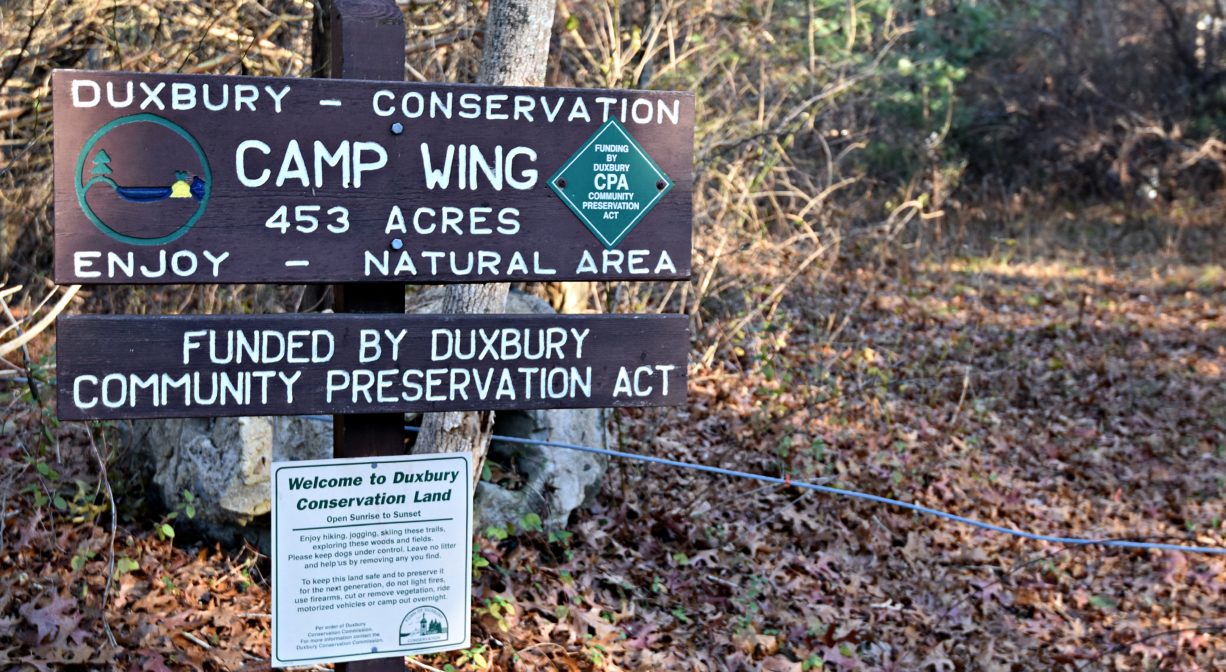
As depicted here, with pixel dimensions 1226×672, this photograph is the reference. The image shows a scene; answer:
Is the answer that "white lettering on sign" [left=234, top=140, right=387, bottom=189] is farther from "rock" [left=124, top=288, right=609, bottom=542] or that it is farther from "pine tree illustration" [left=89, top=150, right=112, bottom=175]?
"rock" [left=124, top=288, right=609, bottom=542]

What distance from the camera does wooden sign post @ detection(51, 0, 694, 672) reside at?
9.49 feet

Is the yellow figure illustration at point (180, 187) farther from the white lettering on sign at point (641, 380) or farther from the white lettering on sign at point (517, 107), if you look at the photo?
the white lettering on sign at point (641, 380)

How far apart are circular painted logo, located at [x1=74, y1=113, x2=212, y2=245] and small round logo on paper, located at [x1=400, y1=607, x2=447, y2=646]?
127 cm

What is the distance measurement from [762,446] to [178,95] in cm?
569

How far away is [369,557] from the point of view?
10.8ft

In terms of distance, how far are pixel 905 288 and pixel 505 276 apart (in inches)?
449

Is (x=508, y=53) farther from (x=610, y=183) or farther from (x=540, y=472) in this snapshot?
(x=540, y=472)

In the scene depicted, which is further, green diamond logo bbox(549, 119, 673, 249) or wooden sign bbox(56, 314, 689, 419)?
green diamond logo bbox(549, 119, 673, 249)

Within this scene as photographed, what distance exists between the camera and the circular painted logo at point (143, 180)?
2.86 meters

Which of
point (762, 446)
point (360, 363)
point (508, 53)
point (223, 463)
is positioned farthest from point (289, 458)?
point (762, 446)

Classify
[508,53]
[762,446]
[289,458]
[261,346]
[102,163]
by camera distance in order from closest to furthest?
1. [102,163]
2. [261,346]
3. [508,53]
4. [289,458]
5. [762,446]

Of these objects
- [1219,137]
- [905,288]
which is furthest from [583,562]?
[1219,137]

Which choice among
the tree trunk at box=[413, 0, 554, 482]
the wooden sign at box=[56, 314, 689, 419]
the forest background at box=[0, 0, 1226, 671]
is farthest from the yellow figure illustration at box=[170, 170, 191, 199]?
the forest background at box=[0, 0, 1226, 671]

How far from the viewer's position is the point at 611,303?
742 cm
